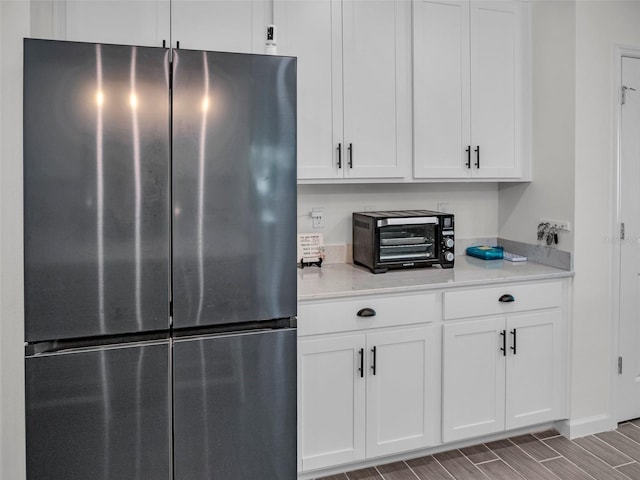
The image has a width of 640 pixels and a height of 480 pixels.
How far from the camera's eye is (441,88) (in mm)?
2895

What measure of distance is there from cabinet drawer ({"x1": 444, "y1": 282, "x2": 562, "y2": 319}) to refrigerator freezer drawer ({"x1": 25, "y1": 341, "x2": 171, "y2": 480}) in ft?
4.64

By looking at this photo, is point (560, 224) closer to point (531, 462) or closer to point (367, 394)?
point (531, 462)

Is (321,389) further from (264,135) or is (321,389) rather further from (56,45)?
(56,45)

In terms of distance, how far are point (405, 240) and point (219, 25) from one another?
1435mm

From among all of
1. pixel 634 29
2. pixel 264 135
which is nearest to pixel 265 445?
pixel 264 135

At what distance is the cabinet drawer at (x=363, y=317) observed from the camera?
7.66 ft

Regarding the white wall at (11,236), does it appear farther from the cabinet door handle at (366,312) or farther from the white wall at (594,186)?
the white wall at (594,186)

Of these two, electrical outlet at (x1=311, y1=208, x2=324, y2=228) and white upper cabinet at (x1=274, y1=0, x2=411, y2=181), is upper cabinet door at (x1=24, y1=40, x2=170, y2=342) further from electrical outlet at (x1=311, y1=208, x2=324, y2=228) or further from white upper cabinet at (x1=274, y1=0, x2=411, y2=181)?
electrical outlet at (x1=311, y1=208, x2=324, y2=228)

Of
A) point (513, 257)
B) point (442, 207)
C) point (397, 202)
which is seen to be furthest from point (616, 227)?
point (397, 202)

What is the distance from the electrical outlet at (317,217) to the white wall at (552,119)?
1265 mm

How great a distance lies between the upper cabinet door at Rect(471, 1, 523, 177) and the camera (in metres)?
2.96

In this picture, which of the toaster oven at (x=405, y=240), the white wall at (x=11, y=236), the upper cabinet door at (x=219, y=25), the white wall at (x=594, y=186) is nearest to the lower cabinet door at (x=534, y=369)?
the white wall at (x=594, y=186)

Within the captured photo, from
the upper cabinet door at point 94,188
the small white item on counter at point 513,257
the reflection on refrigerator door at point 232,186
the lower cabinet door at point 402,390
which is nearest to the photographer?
the upper cabinet door at point 94,188

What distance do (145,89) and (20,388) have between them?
3.76 feet
